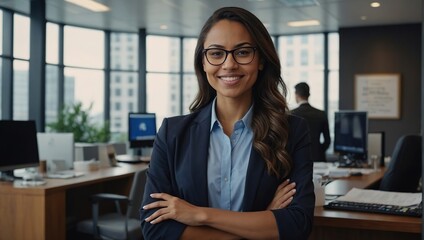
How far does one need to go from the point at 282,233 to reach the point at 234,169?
0.24 meters

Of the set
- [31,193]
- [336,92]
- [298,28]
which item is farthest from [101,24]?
[31,193]

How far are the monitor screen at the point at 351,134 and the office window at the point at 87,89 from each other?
17.2ft

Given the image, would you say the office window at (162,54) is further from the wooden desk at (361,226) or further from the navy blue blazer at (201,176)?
the navy blue blazer at (201,176)

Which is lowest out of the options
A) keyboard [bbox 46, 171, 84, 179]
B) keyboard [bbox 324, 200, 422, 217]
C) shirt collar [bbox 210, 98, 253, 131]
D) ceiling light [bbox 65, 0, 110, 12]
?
keyboard [bbox 46, 171, 84, 179]

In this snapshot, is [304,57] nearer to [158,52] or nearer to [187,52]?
[187,52]

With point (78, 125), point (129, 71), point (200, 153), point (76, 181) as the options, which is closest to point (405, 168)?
point (200, 153)

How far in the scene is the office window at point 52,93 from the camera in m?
8.40

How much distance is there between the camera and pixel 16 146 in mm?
3932

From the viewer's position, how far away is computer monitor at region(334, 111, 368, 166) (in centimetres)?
452

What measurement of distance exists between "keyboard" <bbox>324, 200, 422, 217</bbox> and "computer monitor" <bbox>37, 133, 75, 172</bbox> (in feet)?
10.0

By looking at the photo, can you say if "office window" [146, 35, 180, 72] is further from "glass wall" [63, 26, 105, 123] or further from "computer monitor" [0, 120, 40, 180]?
"computer monitor" [0, 120, 40, 180]

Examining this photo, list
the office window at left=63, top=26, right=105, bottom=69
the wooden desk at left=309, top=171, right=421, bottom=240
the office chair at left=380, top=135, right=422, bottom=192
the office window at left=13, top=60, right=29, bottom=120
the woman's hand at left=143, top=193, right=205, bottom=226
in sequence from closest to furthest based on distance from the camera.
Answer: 1. the woman's hand at left=143, top=193, right=205, bottom=226
2. the wooden desk at left=309, top=171, right=421, bottom=240
3. the office chair at left=380, top=135, right=422, bottom=192
4. the office window at left=13, top=60, right=29, bottom=120
5. the office window at left=63, top=26, right=105, bottom=69

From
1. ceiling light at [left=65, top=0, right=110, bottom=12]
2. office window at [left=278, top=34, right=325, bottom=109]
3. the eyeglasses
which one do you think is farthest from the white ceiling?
the eyeglasses

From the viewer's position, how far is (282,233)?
1464 mm
